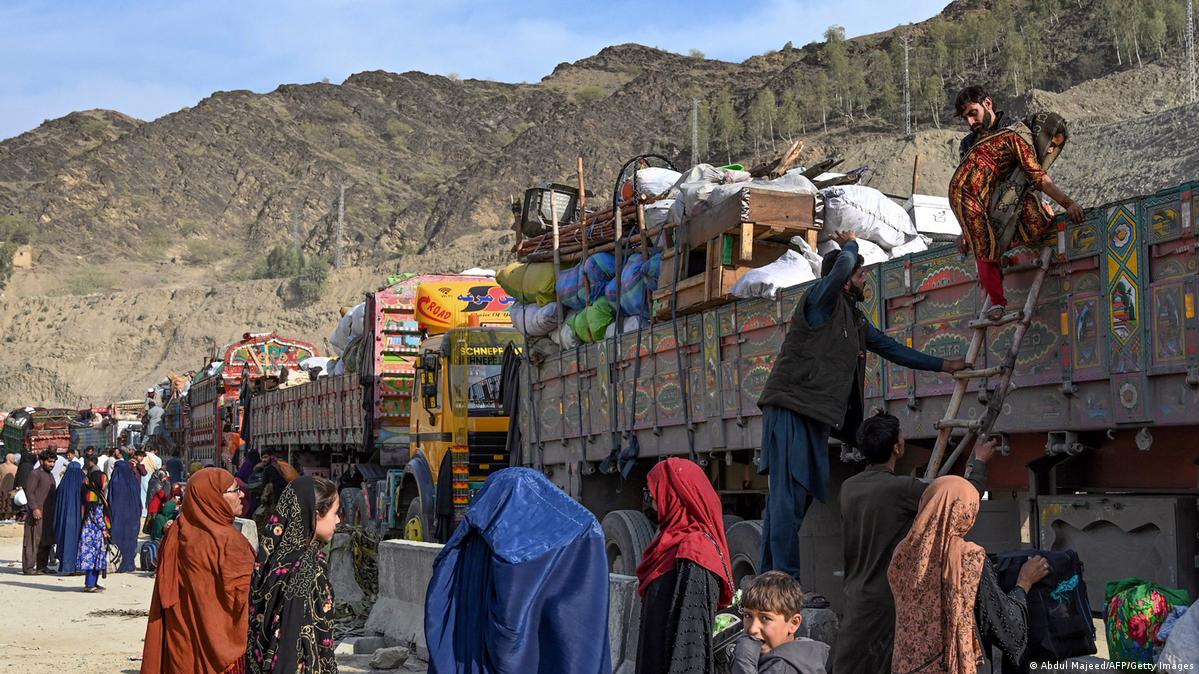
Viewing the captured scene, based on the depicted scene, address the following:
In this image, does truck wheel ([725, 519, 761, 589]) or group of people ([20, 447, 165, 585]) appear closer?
truck wheel ([725, 519, 761, 589])

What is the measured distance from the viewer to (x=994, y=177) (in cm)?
586

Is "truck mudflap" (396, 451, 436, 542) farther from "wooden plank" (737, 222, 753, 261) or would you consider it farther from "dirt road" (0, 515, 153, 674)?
"wooden plank" (737, 222, 753, 261)

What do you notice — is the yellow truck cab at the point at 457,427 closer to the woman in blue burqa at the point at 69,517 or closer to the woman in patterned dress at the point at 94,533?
the woman in patterned dress at the point at 94,533

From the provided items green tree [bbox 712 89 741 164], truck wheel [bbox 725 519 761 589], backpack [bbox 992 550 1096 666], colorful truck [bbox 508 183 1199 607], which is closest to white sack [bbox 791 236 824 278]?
colorful truck [bbox 508 183 1199 607]

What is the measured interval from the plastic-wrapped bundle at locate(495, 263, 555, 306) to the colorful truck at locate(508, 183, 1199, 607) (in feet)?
10.0

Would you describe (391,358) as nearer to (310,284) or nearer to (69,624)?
(69,624)

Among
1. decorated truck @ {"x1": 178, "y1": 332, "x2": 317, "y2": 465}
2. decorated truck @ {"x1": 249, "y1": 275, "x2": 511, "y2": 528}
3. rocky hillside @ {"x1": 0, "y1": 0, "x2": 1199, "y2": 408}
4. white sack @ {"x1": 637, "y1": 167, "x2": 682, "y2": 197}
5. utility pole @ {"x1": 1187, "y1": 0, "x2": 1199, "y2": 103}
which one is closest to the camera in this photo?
white sack @ {"x1": 637, "y1": 167, "x2": 682, "y2": 197}

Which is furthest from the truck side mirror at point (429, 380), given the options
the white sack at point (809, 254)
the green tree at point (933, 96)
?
the green tree at point (933, 96)

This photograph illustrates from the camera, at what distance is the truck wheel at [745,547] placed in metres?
7.53

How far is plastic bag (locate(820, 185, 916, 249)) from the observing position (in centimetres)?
817

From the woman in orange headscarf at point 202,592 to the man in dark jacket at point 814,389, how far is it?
237 cm

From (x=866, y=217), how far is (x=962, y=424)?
102 inches

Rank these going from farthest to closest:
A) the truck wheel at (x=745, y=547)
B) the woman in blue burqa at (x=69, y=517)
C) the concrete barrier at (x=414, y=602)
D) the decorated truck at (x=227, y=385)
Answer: the decorated truck at (x=227, y=385)
the woman in blue burqa at (x=69, y=517)
the truck wheel at (x=745, y=547)
the concrete barrier at (x=414, y=602)

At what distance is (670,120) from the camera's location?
102 metres
